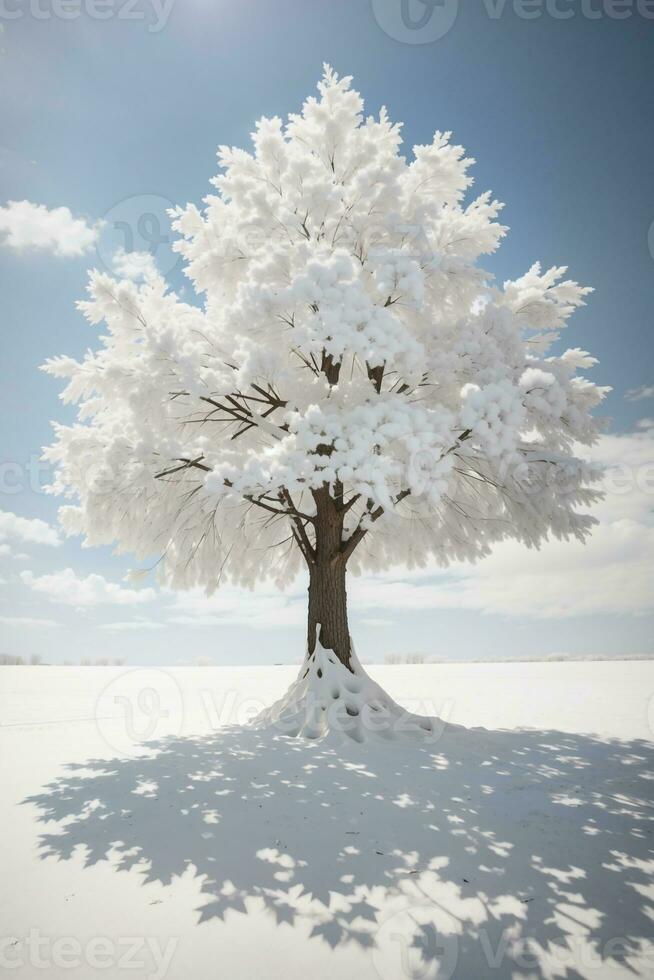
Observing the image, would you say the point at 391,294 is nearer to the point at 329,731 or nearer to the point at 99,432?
the point at 99,432

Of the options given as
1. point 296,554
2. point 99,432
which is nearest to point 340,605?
point 296,554

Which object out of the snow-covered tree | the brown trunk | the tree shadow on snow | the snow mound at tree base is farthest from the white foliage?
the tree shadow on snow

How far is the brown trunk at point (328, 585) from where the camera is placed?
904 cm

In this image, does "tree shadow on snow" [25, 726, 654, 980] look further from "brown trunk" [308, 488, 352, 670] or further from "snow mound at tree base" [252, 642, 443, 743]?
"brown trunk" [308, 488, 352, 670]

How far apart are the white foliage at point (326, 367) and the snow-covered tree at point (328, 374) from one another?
36mm

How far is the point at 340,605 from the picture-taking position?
9227 millimetres

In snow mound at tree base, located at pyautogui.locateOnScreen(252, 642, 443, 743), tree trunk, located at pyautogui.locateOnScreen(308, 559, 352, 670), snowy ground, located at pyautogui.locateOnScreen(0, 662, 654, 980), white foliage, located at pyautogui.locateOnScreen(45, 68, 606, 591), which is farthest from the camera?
tree trunk, located at pyautogui.locateOnScreen(308, 559, 352, 670)

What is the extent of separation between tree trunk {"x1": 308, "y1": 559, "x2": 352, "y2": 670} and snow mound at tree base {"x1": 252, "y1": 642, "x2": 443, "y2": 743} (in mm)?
197

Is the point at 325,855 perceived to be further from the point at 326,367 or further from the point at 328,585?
the point at 326,367

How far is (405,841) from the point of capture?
4059 mm

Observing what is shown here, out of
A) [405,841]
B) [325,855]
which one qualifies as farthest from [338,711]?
[325,855]

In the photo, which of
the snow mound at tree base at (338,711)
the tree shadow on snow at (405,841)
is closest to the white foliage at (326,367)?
the snow mound at tree base at (338,711)

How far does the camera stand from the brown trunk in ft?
29.7

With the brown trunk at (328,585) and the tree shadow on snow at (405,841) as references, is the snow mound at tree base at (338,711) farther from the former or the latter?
the tree shadow on snow at (405,841)
